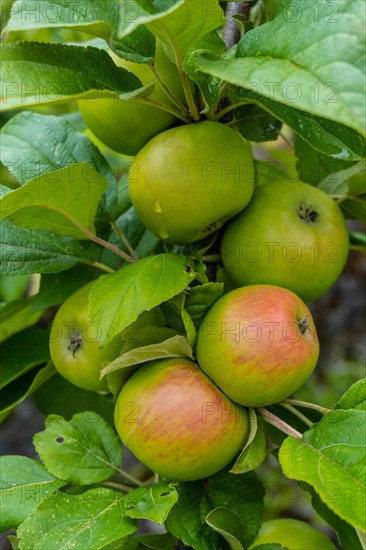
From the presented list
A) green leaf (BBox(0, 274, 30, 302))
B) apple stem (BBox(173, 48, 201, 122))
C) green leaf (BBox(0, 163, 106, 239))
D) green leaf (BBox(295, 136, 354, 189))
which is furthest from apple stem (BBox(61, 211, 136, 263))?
green leaf (BBox(0, 274, 30, 302))

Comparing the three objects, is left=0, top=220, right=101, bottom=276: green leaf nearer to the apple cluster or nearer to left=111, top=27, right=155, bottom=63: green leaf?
the apple cluster

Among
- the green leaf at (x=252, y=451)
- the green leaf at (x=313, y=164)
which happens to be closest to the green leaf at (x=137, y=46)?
the green leaf at (x=313, y=164)

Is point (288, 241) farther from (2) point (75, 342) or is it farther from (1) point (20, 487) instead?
(1) point (20, 487)

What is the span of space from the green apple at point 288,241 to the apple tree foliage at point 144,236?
0.06m

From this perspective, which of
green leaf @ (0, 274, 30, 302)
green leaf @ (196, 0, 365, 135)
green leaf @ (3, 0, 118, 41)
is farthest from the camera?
green leaf @ (0, 274, 30, 302)

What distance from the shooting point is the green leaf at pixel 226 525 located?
2.92 feet

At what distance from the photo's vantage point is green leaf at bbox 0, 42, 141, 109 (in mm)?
802

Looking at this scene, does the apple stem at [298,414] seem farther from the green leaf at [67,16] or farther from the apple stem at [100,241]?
the green leaf at [67,16]

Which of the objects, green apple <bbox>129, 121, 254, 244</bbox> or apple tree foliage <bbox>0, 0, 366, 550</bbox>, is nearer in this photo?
apple tree foliage <bbox>0, 0, 366, 550</bbox>

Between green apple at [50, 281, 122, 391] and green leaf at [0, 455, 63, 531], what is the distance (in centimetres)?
16

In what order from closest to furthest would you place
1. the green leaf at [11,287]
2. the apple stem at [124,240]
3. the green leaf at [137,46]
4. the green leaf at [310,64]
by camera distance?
the green leaf at [310,64] → the green leaf at [137,46] → the apple stem at [124,240] → the green leaf at [11,287]

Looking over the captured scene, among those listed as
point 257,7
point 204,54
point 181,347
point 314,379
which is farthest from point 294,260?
point 314,379

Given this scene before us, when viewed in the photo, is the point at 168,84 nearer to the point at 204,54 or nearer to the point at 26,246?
the point at 204,54

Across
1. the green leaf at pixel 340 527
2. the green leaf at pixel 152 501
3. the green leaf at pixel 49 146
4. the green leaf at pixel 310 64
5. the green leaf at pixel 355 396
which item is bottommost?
the green leaf at pixel 340 527
